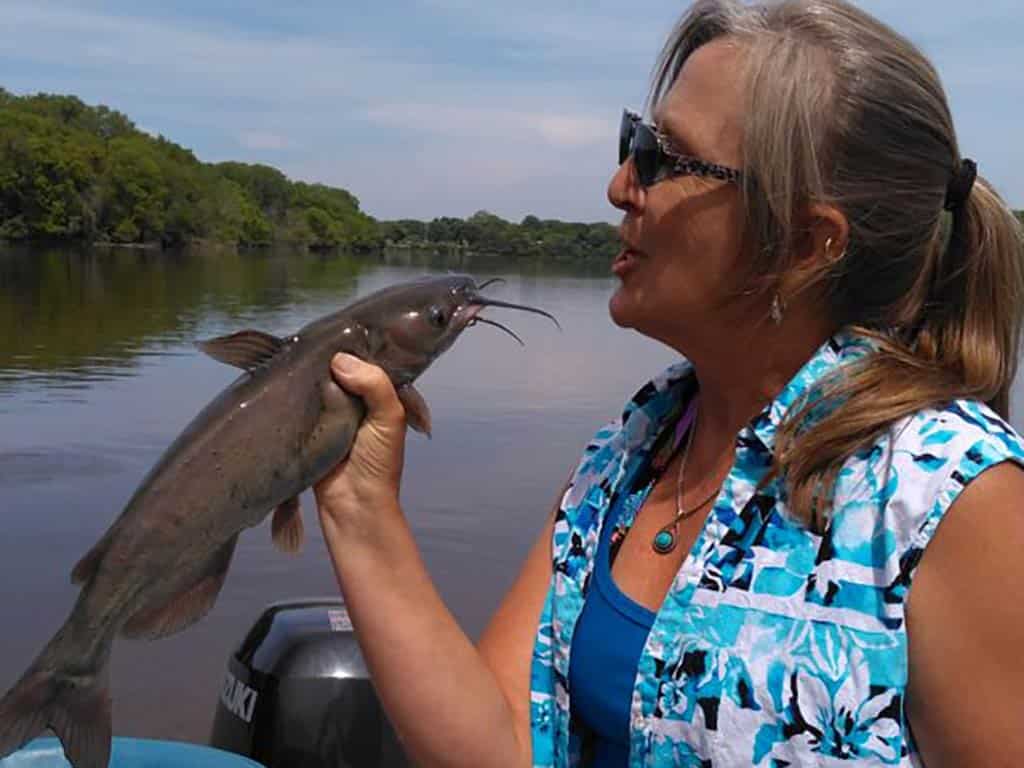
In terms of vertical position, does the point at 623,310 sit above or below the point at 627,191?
below

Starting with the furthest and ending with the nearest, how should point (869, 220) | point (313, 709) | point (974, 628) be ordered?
point (313, 709) → point (869, 220) → point (974, 628)

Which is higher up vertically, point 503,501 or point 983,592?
point 983,592

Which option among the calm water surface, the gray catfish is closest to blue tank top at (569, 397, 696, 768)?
the gray catfish

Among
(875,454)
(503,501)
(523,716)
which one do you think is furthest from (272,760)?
(503,501)

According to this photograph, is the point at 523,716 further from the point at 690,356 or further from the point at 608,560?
the point at 690,356

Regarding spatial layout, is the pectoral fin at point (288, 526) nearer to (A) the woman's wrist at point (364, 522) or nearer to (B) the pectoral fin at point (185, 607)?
(B) the pectoral fin at point (185, 607)

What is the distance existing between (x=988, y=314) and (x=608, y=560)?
0.89 meters

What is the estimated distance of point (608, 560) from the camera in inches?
89.9

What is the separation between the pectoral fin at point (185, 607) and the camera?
235 cm

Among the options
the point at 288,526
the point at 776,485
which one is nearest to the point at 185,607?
the point at 288,526

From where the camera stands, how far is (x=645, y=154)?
2.28 metres

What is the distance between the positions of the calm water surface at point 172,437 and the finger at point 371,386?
486 centimetres

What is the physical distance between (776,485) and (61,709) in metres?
1.54

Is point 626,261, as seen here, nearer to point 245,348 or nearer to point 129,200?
point 245,348
